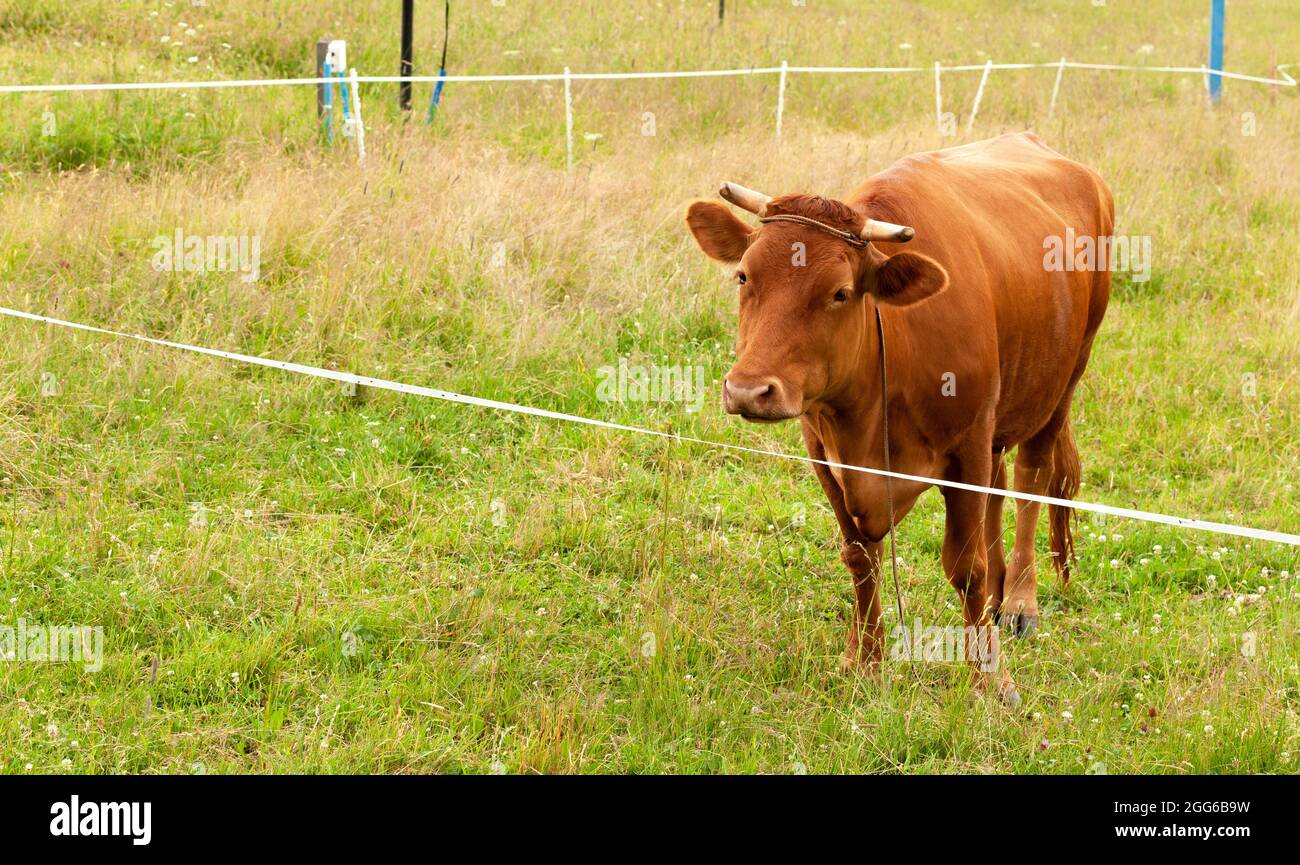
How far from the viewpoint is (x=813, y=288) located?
3791 mm

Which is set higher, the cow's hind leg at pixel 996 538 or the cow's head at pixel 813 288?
the cow's head at pixel 813 288

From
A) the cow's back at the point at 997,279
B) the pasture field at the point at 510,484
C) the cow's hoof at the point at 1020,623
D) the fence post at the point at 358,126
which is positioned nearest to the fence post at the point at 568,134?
the pasture field at the point at 510,484

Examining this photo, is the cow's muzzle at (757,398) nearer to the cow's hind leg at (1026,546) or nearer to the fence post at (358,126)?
the cow's hind leg at (1026,546)

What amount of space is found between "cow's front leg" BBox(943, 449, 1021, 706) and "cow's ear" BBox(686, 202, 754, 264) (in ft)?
3.69

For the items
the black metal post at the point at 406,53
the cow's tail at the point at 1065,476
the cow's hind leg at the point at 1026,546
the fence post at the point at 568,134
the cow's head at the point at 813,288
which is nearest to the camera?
the cow's head at the point at 813,288

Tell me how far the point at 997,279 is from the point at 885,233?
1033 mm

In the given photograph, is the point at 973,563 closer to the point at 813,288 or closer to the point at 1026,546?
the point at 1026,546

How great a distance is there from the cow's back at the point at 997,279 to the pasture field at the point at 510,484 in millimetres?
927

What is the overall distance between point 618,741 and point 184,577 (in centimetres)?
178

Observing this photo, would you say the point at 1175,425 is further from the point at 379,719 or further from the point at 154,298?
the point at 154,298

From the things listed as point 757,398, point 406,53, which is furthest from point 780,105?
point 757,398

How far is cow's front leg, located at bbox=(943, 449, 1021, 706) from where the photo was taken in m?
4.46

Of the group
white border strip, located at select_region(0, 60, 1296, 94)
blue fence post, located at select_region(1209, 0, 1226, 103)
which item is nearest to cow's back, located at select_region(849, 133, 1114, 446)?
white border strip, located at select_region(0, 60, 1296, 94)

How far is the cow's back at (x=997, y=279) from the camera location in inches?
171
